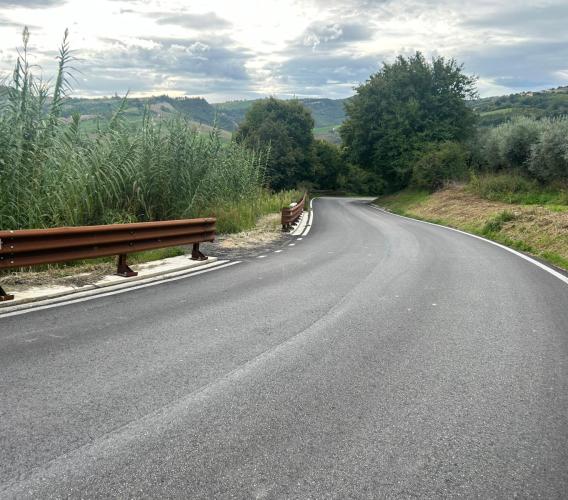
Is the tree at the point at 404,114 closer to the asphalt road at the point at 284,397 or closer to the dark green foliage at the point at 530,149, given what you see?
the dark green foliage at the point at 530,149

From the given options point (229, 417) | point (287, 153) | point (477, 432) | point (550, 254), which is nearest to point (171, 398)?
point (229, 417)

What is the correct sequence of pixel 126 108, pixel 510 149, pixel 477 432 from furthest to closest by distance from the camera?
1. pixel 510 149
2. pixel 126 108
3. pixel 477 432

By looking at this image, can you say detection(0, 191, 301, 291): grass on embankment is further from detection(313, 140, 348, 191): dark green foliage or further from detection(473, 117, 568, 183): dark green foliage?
detection(313, 140, 348, 191): dark green foliage

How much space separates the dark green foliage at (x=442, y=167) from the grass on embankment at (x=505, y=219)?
430 cm

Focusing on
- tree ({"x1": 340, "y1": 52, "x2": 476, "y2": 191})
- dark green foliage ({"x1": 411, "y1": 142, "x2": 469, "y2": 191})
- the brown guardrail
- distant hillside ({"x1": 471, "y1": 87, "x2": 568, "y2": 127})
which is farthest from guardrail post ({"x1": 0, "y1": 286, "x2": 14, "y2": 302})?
distant hillside ({"x1": 471, "y1": 87, "x2": 568, "y2": 127})

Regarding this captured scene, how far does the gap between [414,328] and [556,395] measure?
2.10m

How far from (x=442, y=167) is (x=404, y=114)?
12.9m

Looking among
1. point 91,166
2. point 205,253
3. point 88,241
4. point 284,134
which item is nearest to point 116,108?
point 91,166

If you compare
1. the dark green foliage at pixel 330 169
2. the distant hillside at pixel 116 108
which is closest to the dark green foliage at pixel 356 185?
the dark green foliage at pixel 330 169

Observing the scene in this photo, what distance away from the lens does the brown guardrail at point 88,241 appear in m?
6.73

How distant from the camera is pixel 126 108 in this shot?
1227 cm

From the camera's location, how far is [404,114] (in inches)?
2124

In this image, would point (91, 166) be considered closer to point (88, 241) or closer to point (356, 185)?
point (88, 241)

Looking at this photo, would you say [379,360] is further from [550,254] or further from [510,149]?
[510,149]
